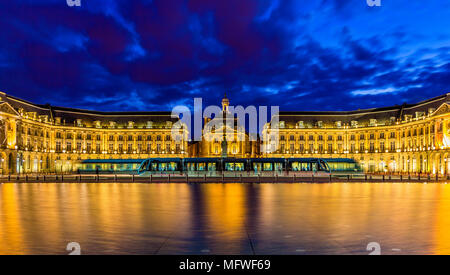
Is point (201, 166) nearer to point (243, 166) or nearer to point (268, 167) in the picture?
point (243, 166)

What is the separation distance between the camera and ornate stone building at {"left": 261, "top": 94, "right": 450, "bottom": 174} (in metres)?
92.1

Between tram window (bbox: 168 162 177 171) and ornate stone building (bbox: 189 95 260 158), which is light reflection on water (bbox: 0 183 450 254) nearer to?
tram window (bbox: 168 162 177 171)

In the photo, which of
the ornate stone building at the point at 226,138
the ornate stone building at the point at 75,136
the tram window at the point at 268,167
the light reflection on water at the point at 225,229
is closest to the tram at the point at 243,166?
the tram window at the point at 268,167

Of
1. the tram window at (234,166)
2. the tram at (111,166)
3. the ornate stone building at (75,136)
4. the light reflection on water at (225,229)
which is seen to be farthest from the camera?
the ornate stone building at (75,136)

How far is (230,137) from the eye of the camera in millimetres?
143875

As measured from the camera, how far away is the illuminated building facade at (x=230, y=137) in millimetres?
103500

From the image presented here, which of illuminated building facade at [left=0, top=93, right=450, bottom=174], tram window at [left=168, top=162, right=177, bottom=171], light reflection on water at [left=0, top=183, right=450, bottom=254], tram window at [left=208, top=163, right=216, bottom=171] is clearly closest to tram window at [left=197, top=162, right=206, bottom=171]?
tram window at [left=208, top=163, right=216, bottom=171]

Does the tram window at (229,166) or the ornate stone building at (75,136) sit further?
the ornate stone building at (75,136)

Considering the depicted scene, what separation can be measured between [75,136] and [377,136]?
10376cm

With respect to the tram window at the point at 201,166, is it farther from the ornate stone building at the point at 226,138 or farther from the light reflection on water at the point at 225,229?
the light reflection on water at the point at 225,229

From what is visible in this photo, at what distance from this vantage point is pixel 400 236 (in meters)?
13.5
